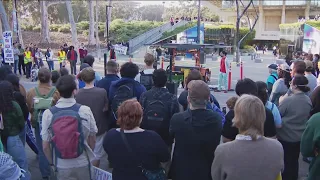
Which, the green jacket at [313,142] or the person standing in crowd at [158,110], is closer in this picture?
the green jacket at [313,142]

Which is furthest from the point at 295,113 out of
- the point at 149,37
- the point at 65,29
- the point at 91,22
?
the point at 65,29

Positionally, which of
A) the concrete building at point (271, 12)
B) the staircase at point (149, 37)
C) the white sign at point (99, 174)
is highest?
the concrete building at point (271, 12)

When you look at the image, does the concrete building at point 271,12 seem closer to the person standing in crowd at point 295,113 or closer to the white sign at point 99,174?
the person standing in crowd at point 295,113

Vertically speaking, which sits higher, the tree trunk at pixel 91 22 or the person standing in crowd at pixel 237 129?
the tree trunk at pixel 91 22

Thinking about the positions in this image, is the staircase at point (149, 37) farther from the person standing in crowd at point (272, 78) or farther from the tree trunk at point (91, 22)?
the person standing in crowd at point (272, 78)

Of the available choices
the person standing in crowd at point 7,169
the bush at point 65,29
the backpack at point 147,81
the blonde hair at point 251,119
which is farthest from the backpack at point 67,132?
the bush at point 65,29

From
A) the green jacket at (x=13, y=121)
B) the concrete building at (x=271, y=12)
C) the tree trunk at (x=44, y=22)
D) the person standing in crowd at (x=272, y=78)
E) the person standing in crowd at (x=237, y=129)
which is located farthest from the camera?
the concrete building at (x=271, y=12)

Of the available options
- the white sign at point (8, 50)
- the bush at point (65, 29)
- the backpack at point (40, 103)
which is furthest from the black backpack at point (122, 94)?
the bush at point (65, 29)

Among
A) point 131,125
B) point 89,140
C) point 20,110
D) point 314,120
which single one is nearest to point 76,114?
point 89,140

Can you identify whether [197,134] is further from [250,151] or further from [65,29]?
[65,29]

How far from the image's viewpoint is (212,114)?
3504 millimetres

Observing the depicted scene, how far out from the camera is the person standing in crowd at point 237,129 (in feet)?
12.0

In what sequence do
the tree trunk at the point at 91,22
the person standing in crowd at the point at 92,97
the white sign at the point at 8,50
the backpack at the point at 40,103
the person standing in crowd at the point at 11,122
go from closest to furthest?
the person standing in crowd at the point at 11,122 < the backpack at the point at 40,103 < the person standing in crowd at the point at 92,97 < the white sign at the point at 8,50 < the tree trunk at the point at 91,22

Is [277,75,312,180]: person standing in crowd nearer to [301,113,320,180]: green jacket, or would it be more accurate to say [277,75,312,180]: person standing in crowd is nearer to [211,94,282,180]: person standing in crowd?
[301,113,320,180]: green jacket
